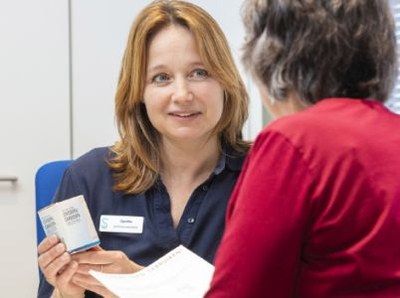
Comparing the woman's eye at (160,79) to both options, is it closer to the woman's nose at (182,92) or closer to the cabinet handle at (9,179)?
the woman's nose at (182,92)

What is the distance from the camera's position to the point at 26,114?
2.27 meters

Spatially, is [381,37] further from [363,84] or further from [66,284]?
[66,284]

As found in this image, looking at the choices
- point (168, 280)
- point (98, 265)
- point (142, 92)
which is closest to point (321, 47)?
point (168, 280)

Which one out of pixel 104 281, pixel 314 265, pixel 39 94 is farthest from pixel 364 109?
pixel 39 94

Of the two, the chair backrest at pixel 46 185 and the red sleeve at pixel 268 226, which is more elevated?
the red sleeve at pixel 268 226

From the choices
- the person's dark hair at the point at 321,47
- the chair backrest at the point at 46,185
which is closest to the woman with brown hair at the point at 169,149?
the chair backrest at the point at 46,185

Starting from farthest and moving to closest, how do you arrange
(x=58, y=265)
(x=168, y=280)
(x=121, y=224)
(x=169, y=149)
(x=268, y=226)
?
(x=169, y=149) < (x=121, y=224) < (x=58, y=265) < (x=168, y=280) < (x=268, y=226)

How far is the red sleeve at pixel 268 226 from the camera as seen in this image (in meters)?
0.62

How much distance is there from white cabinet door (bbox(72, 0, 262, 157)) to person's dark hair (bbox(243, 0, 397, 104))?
161cm

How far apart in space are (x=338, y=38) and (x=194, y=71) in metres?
0.77

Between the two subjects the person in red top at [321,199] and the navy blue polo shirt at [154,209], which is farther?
the navy blue polo shirt at [154,209]

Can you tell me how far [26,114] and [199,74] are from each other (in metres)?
1.08

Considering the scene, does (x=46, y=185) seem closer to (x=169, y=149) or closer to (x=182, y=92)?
(x=169, y=149)

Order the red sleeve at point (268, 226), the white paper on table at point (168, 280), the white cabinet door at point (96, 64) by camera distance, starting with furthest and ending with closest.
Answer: the white cabinet door at point (96, 64)
the white paper on table at point (168, 280)
the red sleeve at point (268, 226)
